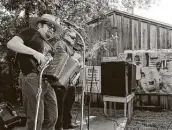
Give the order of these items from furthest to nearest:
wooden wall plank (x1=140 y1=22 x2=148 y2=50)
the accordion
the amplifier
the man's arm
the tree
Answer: wooden wall plank (x1=140 y1=22 x2=148 y2=50) < the tree < the amplifier < the accordion < the man's arm

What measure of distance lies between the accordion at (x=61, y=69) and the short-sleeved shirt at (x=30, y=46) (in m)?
0.24

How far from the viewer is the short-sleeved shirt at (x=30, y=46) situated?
13.4ft

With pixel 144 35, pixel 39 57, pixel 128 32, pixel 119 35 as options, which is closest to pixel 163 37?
pixel 144 35

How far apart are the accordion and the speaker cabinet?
378cm

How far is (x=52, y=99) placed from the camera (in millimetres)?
4492

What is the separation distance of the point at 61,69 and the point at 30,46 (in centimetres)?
60

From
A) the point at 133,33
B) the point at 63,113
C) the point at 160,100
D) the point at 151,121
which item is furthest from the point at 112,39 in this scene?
the point at 63,113

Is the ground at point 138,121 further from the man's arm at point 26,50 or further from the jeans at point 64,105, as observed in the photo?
the man's arm at point 26,50

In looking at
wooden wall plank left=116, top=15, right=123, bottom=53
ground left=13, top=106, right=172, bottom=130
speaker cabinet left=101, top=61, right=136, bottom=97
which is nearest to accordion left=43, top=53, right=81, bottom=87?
ground left=13, top=106, right=172, bottom=130

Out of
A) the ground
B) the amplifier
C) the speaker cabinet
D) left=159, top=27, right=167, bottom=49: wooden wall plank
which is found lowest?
the ground

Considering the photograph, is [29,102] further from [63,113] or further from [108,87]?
[108,87]

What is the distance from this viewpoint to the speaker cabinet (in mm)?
8477

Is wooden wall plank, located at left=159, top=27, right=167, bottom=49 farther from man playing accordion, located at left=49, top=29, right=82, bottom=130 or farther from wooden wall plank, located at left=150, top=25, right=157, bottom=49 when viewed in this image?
man playing accordion, located at left=49, top=29, right=82, bottom=130

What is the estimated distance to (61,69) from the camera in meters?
4.43
